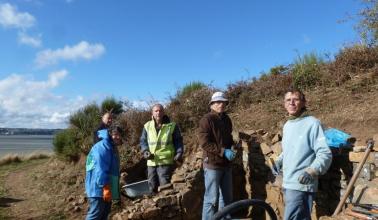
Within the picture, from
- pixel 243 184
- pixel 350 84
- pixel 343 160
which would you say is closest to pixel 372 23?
pixel 350 84

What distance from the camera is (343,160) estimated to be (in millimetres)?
5699

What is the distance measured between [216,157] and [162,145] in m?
1.72

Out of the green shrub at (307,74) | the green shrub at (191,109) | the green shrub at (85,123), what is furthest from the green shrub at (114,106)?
the green shrub at (307,74)

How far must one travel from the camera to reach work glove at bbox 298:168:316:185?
177 inches

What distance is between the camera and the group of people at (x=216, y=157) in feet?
15.2

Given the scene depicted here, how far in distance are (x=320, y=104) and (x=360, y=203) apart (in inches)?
184

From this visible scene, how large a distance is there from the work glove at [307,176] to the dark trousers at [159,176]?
347cm

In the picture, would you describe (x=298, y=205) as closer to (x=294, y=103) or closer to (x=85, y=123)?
(x=294, y=103)

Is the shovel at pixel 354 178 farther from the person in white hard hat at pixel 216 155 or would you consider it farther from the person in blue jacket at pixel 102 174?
the person in blue jacket at pixel 102 174

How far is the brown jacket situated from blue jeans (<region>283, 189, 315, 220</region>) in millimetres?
1513

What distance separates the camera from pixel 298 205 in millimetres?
4668

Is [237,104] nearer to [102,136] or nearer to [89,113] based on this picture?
[89,113]

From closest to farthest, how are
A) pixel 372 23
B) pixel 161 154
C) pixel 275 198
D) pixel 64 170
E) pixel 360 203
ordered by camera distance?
1. pixel 360 203
2. pixel 275 198
3. pixel 161 154
4. pixel 372 23
5. pixel 64 170

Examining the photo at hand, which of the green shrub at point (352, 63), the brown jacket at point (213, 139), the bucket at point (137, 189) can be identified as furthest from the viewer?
the green shrub at point (352, 63)
